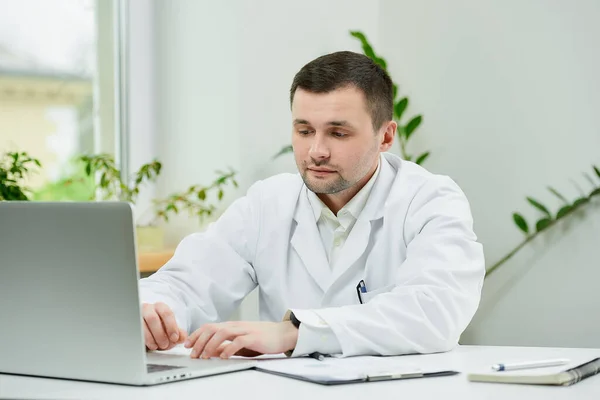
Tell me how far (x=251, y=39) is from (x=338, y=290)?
1.51m

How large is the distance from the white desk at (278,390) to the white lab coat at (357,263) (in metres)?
0.33

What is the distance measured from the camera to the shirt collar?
1.98 m

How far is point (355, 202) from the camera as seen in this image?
6.53 feet

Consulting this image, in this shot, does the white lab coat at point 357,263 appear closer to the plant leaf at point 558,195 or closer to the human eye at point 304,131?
the human eye at point 304,131

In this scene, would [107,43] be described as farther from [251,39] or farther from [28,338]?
[28,338]

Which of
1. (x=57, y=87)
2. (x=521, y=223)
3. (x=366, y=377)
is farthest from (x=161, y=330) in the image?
(x=57, y=87)

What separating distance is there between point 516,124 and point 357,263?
143 centimetres

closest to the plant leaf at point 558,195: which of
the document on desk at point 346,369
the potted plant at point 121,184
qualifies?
the potted plant at point 121,184

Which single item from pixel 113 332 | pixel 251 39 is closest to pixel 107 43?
pixel 251 39

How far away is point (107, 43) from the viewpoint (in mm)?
3451

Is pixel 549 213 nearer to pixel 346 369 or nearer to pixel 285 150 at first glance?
pixel 285 150

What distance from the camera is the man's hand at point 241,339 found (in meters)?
1.38

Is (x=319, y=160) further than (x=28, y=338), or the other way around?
(x=319, y=160)

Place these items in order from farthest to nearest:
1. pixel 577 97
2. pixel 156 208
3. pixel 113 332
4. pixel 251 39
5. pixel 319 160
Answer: pixel 156 208, pixel 251 39, pixel 577 97, pixel 319 160, pixel 113 332
